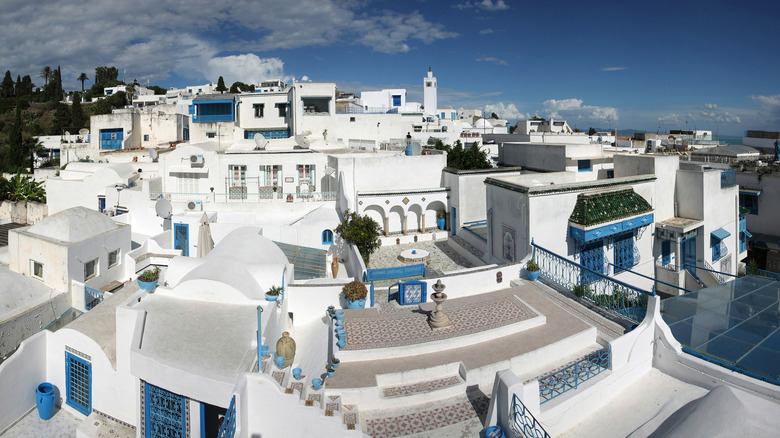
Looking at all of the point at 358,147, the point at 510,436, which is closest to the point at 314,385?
the point at 510,436

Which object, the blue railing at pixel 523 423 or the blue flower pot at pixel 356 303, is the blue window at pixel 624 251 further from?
the blue railing at pixel 523 423

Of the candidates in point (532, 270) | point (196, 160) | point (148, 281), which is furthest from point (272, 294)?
point (196, 160)

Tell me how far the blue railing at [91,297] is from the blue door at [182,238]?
16.2 feet

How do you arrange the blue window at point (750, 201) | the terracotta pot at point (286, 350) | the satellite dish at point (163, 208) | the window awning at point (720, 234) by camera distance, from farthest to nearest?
1. the blue window at point (750, 201)
2. the satellite dish at point (163, 208)
3. the window awning at point (720, 234)
4. the terracotta pot at point (286, 350)

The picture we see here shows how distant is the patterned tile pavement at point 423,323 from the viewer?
10055 millimetres

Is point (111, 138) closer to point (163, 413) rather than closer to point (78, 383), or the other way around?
point (78, 383)

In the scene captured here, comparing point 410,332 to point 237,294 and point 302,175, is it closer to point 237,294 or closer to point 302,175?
point 237,294

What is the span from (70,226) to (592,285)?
1810cm

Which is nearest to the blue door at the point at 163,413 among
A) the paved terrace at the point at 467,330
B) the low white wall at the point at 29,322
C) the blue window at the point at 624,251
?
the paved terrace at the point at 467,330

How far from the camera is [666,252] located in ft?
61.7

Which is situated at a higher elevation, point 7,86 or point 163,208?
point 7,86

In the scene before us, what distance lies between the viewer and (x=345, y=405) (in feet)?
27.2

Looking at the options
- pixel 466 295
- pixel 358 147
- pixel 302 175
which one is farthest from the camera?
pixel 358 147

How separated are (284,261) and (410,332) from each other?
6073 millimetres
